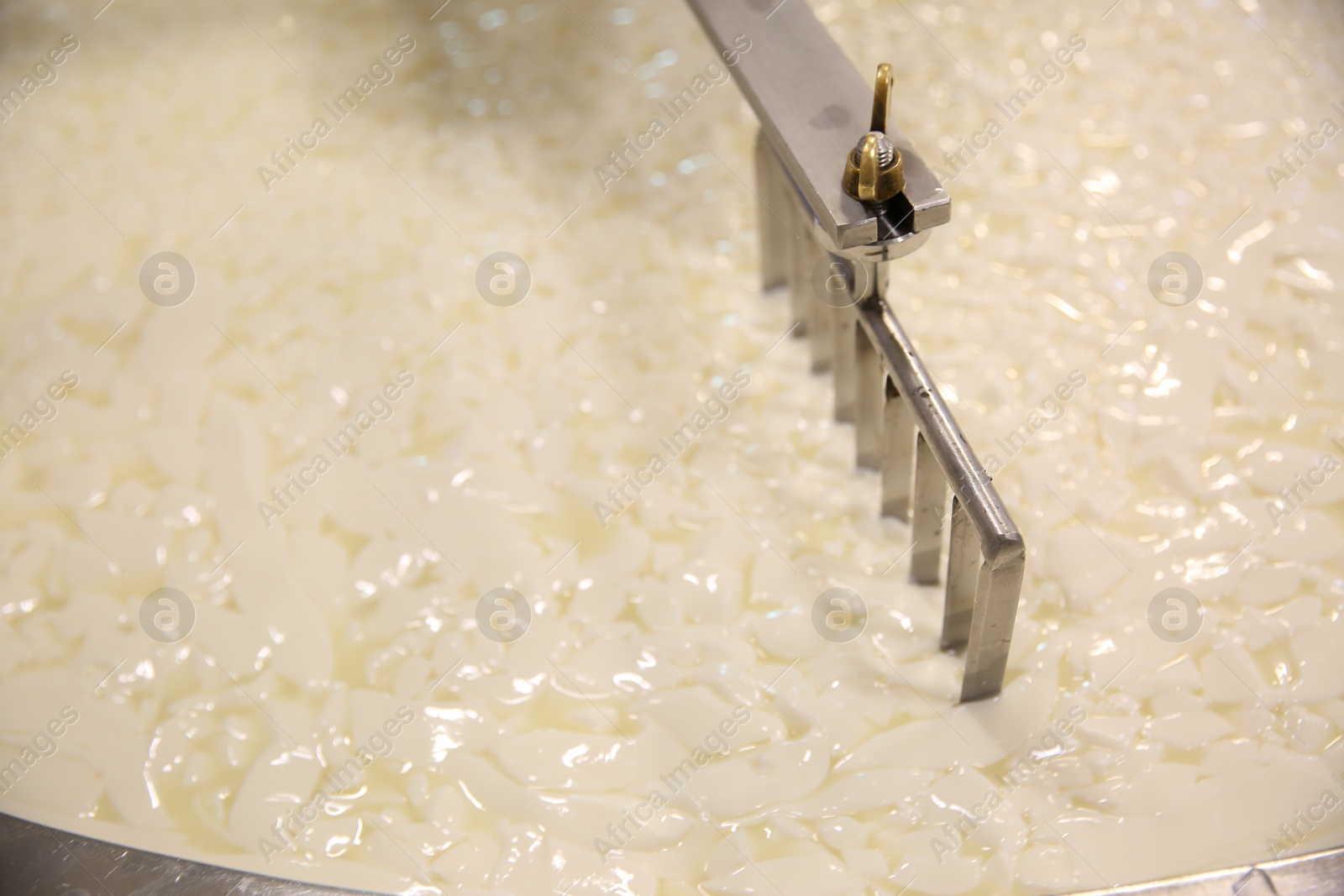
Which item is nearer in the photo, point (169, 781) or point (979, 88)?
point (169, 781)

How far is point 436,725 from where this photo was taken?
41.2 inches

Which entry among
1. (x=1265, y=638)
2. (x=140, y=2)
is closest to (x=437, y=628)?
(x=1265, y=638)

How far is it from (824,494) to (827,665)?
8.3 inches

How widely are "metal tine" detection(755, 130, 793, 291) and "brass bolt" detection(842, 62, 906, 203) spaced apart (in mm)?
322

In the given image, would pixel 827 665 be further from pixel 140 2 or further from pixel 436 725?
pixel 140 2

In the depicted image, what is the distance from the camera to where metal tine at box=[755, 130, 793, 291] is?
125cm

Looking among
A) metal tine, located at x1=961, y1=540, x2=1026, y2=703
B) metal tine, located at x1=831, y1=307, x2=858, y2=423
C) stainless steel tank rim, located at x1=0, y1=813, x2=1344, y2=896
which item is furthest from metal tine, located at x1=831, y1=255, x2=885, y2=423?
stainless steel tank rim, located at x1=0, y1=813, x2=1344, y2=896

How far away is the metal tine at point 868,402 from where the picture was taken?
1077 millimetres

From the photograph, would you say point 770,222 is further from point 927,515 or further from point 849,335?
point 927,515

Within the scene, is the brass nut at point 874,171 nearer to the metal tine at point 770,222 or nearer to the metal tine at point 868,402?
the metal tine at point 868,402

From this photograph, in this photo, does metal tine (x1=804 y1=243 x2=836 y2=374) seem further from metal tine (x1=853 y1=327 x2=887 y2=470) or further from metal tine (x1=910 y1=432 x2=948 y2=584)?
metal tine (x1=910 y1=432 x2=948 y2=584)

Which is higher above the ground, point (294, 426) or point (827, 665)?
point (294, 426)

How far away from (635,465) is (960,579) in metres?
0.40

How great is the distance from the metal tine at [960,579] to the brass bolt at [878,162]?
0.26 metres
